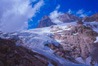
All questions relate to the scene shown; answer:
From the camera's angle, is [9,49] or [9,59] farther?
[9,49]

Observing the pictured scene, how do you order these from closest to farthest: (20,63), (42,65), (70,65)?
(20,63) < (42,65) < (70,65)

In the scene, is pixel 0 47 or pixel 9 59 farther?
pixel 0 47

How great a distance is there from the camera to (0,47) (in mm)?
73188

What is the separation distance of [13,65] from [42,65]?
26257 mm

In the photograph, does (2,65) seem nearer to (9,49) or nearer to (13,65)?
(13,65)

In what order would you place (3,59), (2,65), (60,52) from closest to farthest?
(2,65), (3,59), (60,52)

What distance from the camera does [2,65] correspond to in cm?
6138

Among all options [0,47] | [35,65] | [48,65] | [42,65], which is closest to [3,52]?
[0,47]

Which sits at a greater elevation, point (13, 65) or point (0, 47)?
point (0, 47)

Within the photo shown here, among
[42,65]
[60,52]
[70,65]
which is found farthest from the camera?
[60,52]

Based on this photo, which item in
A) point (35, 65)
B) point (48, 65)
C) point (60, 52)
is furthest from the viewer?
point (60, 52)

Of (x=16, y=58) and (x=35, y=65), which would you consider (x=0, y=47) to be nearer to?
(x=16, y=58)

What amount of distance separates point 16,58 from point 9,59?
4340 millimetres

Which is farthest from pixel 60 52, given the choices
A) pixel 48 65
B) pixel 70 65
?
pixel 48 65
